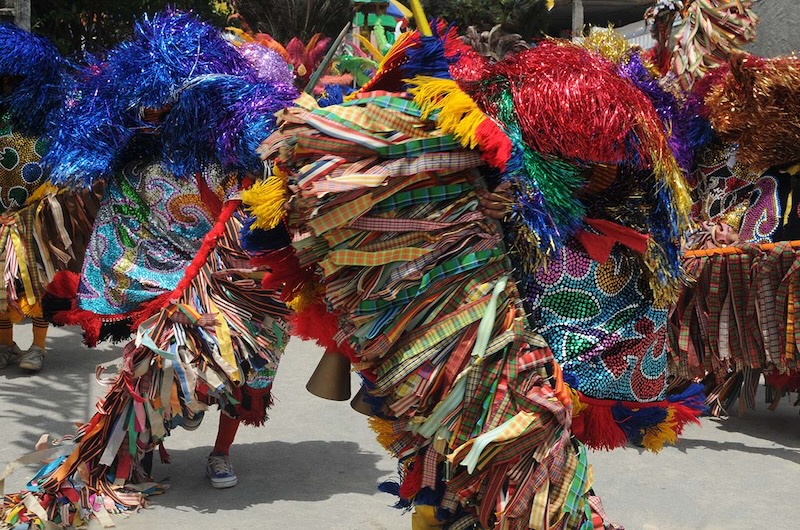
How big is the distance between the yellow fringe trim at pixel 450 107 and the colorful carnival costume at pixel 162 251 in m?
1.19

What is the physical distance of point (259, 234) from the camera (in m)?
2.45

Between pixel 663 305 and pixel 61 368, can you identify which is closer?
pixel 663 305

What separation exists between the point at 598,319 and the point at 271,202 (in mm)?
854

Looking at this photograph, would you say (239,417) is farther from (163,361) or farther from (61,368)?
(61,368)

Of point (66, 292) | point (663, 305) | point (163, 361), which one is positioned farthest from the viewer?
point (66, 292)

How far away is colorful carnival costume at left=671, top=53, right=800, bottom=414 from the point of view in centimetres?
408

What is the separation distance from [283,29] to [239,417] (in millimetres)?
7932

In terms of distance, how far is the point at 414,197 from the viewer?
2.20 m

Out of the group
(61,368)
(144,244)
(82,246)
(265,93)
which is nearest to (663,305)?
(265,93)

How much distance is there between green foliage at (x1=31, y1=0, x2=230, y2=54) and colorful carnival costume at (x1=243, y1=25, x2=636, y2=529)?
19.9 feet

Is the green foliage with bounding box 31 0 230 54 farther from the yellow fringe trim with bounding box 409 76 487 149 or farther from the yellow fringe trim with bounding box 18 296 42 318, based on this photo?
the yellow fringe trim with bounding box 409 76 487 149

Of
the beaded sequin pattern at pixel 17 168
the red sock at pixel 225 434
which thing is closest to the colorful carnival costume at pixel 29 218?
the beaded sequin pattern at pixel 17 168

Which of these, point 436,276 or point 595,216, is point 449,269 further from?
point 595,216

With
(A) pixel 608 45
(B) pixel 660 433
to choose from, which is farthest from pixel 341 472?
(A) pixel 608 45
